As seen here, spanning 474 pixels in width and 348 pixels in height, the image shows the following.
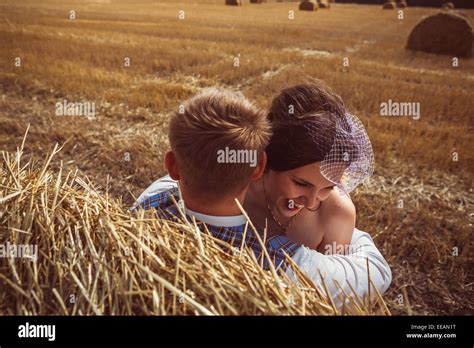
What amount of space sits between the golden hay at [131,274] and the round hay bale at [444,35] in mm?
6791

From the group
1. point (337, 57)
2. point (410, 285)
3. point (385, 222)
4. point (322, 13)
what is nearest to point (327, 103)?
point (410, 285)

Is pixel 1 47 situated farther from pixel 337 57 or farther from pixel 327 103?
pixel 337 57

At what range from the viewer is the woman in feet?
3.96

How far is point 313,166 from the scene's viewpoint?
1.23 metres

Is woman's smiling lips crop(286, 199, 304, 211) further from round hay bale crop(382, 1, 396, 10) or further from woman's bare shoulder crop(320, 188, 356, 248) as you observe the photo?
round hay bale crop(382, 1, 396, 10)

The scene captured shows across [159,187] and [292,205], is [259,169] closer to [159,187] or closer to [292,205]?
[292,205]

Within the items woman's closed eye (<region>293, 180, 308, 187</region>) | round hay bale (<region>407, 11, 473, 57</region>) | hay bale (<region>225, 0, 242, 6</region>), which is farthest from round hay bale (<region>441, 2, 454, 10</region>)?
woman's closed eye (<region>293, 180, 308, 187</region>)

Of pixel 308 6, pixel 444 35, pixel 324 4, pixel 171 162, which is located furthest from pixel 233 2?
pixel 171 162

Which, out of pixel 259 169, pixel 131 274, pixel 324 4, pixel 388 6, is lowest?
pixel 131 274

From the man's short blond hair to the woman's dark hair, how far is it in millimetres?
272

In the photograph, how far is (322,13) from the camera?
9023 mm

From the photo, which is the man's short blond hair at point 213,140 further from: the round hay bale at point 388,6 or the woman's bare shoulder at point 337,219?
the round hay bale at point 388,6

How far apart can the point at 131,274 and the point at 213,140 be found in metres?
0.31

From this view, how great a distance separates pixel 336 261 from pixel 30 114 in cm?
265
